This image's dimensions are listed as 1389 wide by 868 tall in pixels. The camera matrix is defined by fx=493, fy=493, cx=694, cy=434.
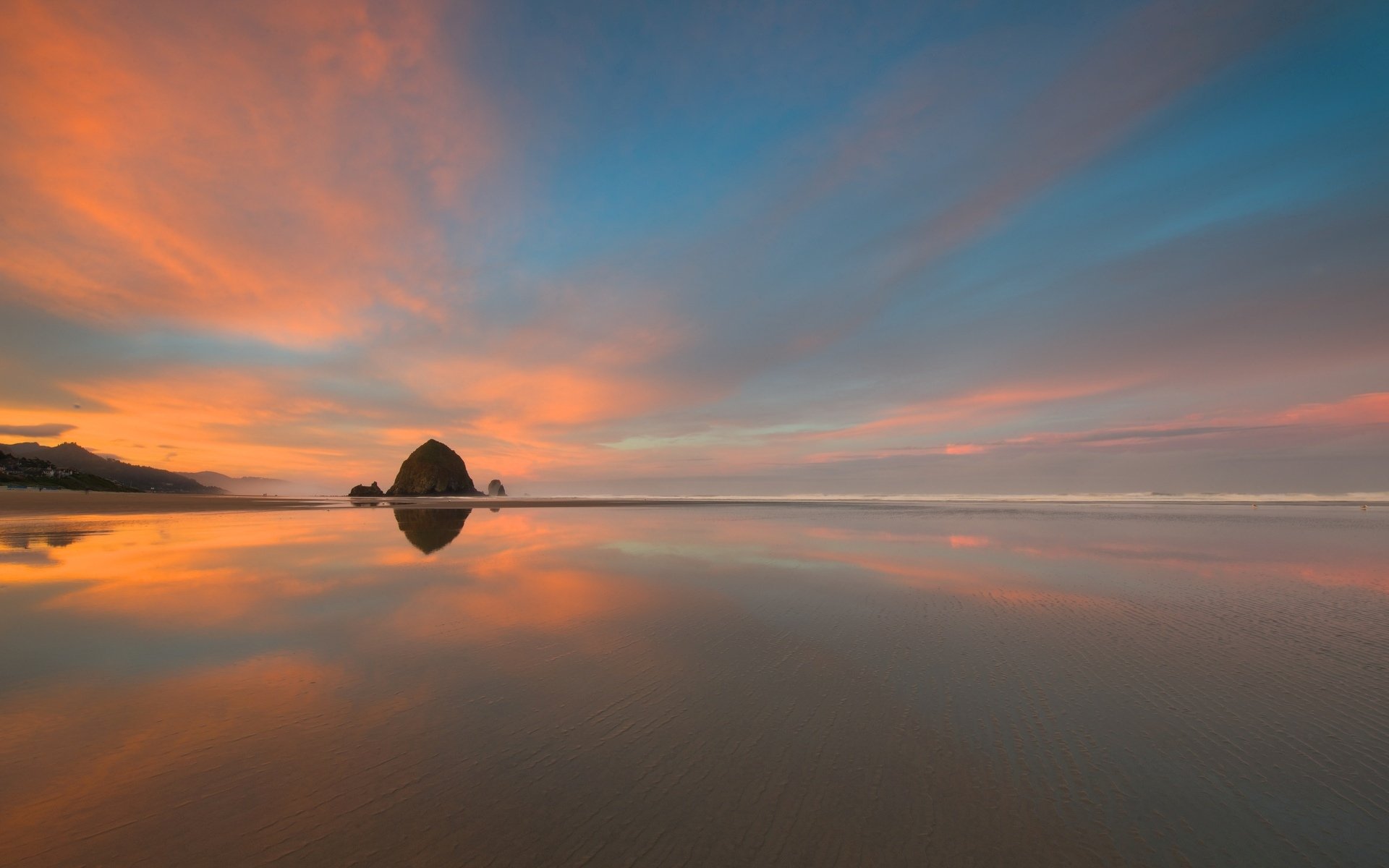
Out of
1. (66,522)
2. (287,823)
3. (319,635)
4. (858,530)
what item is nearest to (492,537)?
(319,635)

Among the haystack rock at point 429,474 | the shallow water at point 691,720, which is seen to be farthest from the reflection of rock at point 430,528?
the haystack rock at point 429,474

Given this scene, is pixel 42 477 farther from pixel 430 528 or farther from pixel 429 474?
pixel 430 528

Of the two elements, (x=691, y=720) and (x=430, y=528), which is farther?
(x=430, y=528)

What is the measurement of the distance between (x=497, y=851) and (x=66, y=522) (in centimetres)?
4178

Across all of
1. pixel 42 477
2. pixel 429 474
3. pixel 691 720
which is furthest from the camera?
pixel 429 474

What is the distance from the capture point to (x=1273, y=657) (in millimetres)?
7691

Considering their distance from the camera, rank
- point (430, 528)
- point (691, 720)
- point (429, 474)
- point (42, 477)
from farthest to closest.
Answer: point (429, 474) < point (42, 477) < point (430, 528) < point (691, 720)

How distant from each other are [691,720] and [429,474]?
106 metres

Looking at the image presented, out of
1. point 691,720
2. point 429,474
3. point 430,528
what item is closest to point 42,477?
point 429,474

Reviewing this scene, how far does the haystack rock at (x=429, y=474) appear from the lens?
97562 mm

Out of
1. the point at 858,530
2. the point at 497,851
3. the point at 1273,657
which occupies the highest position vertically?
the point at 858,530

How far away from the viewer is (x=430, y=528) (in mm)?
27812

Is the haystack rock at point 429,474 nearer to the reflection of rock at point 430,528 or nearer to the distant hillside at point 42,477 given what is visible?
the distant hillside at point 42,477

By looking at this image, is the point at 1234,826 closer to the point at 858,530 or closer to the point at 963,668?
the point at 963,668
